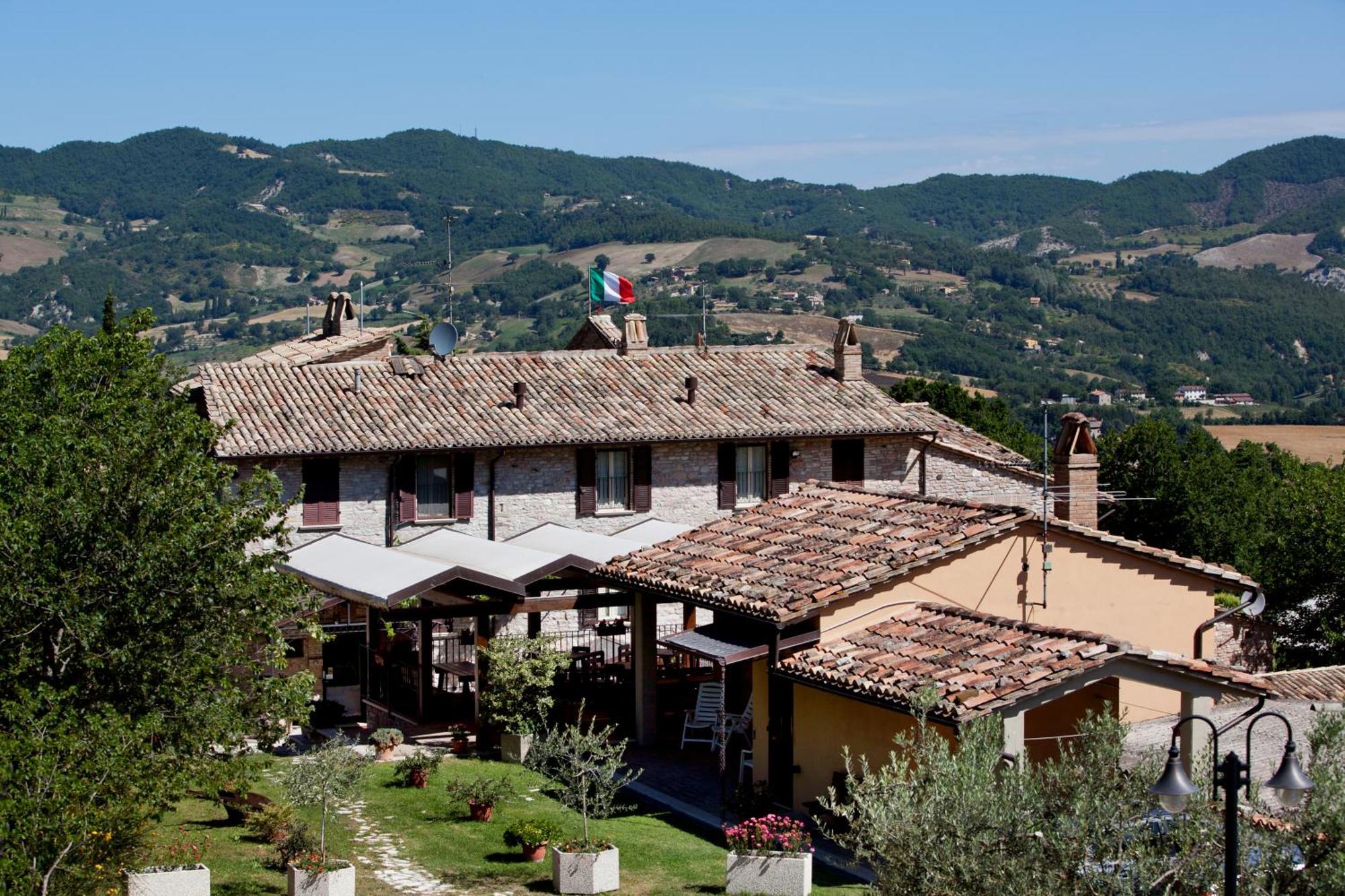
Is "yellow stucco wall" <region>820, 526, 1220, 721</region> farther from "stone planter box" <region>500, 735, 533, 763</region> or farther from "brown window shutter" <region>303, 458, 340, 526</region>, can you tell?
"brown window shutter" <region>303, 458, 340, 526</region>

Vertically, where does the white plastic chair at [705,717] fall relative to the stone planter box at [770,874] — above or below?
below

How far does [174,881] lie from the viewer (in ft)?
42.2

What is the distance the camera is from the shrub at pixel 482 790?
16781mm

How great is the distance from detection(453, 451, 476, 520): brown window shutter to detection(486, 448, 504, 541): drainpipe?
304 millimetres

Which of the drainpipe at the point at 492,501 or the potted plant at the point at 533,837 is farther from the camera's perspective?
the drainpipe at the point at 492,501

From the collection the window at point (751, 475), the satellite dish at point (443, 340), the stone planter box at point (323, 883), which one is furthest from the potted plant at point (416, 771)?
the satellite dish at point (443, 340)

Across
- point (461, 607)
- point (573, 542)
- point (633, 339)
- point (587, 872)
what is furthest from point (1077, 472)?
point (633, 339)

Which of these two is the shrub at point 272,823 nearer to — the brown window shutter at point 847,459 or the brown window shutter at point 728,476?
the brown window shutter at point 728,476

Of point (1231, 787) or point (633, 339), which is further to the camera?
point (633, 339)

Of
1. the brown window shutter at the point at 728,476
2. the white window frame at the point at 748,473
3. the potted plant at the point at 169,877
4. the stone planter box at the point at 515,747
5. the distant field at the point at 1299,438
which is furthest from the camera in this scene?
the distant field at the point at 1299,438

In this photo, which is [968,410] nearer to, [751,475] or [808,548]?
[751,475]

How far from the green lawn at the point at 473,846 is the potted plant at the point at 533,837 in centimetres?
10

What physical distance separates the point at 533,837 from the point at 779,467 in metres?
17.0

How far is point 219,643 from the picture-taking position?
12.9m
